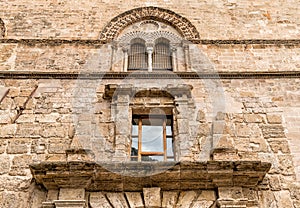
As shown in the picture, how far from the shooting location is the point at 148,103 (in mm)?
6840

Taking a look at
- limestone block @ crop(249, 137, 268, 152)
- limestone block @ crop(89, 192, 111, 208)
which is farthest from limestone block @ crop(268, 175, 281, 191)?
limestone block @ crop(89, 192, 111, 208)

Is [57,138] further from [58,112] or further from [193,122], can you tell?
[193,122]

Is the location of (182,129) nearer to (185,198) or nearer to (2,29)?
(185,198)

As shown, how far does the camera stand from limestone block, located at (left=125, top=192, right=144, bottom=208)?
5.42 meters

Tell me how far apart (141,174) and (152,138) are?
1146mm

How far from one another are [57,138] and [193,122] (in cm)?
237

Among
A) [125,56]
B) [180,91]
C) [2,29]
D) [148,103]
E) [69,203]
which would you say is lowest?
[69,203]

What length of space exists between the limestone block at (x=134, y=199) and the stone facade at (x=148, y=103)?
0.07ft

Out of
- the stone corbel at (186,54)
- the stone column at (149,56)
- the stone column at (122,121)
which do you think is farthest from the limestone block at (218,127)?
the stone column at (149,56)

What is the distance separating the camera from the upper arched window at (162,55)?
320 inches

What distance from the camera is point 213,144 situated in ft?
20.2

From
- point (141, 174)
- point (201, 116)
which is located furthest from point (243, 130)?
point (141, 174)

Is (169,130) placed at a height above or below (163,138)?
above

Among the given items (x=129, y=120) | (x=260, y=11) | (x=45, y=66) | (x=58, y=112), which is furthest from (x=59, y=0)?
(x=260, y=11)
